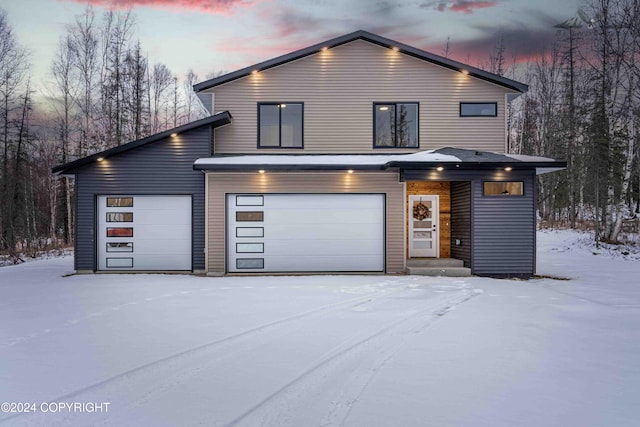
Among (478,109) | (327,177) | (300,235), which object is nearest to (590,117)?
(478,109)

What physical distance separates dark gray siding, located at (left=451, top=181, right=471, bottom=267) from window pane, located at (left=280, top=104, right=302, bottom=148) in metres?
4.89

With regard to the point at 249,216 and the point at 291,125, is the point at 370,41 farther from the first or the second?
the point at 249,216

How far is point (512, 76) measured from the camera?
104ft

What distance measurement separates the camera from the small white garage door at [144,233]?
489 inches

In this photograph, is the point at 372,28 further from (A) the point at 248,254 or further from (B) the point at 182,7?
(A) the point at 248,254

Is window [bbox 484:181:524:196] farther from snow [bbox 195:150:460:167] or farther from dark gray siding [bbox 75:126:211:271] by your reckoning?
dark gray siding [bbox 75:126:211:271]

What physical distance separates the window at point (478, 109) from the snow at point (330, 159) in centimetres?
187

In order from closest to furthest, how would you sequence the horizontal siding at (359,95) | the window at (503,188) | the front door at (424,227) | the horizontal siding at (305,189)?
the window at (503,188) → the horizontal siding at (305,189) → the horizontal siding at (359,95) → the front door at (424,227)

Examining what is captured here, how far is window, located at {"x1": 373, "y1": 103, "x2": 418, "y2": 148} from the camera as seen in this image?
43.5 feet

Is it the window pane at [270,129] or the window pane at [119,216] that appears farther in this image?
the window pane at [270,129]

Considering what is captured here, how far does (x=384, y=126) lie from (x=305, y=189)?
319 cm

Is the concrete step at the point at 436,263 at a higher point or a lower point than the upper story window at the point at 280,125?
lower

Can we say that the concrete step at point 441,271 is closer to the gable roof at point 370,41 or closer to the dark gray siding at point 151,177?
the gable roof at point 370,41

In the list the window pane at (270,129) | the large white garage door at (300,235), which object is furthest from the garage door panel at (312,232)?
the window pane at (270,129)
